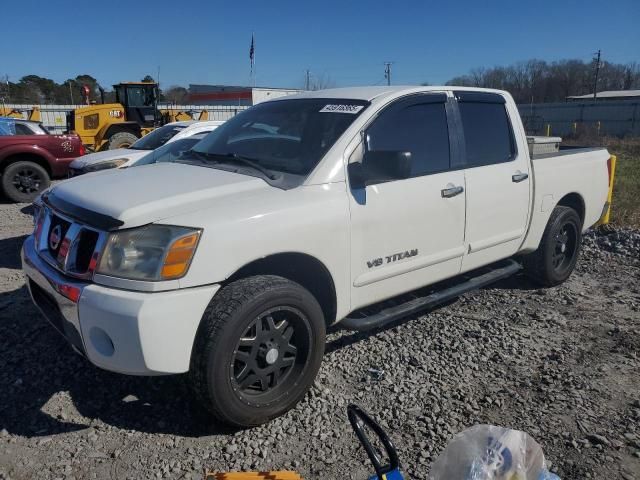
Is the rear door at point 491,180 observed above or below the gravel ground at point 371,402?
above

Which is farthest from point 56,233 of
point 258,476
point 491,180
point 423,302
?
point 491,180

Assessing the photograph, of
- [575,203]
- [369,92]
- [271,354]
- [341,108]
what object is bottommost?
[271,354]

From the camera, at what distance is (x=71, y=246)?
9.07 ft

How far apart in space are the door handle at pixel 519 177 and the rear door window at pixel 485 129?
151mm

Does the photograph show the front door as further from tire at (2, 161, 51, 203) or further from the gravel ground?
tire at (2, 161, 51, 203)

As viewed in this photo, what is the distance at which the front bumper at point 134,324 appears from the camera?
2.44m

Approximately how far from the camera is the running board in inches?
132

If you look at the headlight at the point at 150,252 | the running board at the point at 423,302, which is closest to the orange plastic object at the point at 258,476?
the headlight at the point at 150,252

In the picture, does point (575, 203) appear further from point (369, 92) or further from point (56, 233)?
point (56, 233)

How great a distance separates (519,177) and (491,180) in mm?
401

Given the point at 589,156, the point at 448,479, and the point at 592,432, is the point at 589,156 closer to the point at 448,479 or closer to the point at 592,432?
the point at 592,432

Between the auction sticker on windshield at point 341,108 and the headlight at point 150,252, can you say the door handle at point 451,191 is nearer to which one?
the auction sticker on windshield at point 341,108

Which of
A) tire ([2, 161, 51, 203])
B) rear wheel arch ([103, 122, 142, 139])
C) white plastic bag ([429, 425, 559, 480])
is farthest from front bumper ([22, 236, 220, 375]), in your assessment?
rear wheel arch ([103, 122, 142, 139])

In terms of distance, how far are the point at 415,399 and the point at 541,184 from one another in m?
2.42
